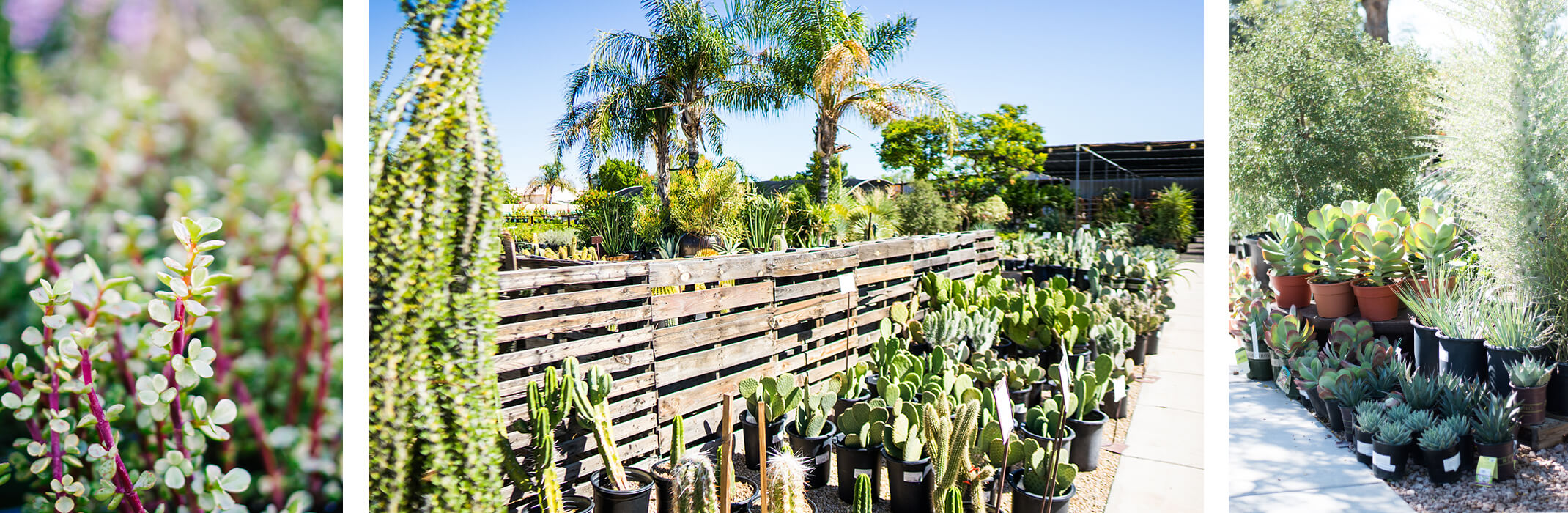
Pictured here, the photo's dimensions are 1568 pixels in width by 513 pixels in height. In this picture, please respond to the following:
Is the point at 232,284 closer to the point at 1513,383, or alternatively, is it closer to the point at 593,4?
the point at 1513,383

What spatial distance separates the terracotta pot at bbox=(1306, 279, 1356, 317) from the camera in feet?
11.8

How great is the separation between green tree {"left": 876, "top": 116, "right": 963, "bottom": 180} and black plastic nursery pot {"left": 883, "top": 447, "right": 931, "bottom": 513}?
33.9 ft

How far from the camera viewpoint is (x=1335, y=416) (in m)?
3.14

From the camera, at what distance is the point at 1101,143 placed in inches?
472

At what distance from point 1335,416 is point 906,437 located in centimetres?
229

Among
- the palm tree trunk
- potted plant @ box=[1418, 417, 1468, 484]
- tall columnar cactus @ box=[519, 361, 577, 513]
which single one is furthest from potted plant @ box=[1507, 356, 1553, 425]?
the palm tree trunk

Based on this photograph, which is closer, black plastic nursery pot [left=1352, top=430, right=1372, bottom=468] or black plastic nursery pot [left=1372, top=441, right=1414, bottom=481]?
black plastic nursery pot [left=1372, top=441, right=1414, bottom=481]

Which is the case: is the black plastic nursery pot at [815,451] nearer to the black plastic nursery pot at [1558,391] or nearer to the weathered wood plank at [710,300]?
the weathered wood plank at [710,300]

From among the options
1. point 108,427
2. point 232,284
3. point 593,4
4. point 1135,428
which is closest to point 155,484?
point 108,427

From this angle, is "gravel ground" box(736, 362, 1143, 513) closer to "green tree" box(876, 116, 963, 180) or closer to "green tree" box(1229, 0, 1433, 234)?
"green tree" box(1229, 0, 1433, 234)

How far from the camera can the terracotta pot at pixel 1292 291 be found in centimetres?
384

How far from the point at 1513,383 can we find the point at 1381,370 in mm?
388

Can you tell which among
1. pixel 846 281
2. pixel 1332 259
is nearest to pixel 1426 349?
pixel 1332 259

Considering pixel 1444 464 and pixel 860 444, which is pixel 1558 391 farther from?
pixel 860 444
